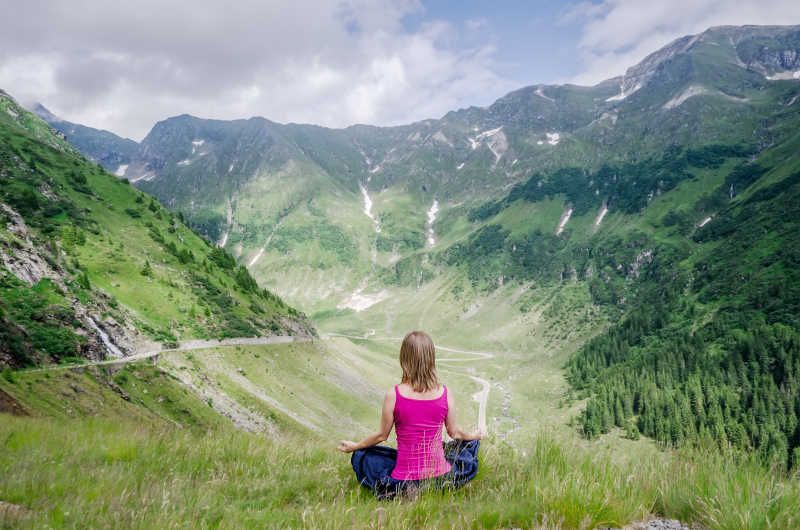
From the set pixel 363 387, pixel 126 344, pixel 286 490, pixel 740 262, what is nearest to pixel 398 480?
pixel 286 490

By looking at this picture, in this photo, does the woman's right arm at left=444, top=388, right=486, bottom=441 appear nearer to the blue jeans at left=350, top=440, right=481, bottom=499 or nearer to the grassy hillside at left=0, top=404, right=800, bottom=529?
the blue jeans at left=350, top=440, right=481, bottom=499

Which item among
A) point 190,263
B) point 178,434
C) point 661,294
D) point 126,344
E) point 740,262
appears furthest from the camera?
point 661,294

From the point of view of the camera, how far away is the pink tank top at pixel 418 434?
5.75 m

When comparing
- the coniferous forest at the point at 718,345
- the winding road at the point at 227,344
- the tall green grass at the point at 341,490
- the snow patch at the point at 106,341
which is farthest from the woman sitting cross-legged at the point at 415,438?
the coniferous forest at the point at 718,345

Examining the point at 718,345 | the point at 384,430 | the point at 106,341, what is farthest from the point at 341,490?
the point at 718,345

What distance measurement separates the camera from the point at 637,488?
484cm

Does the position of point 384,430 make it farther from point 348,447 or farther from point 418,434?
point 348,447

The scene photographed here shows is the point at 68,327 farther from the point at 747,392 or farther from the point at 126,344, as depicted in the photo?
the point at 747,392

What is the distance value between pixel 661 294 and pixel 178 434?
677ft

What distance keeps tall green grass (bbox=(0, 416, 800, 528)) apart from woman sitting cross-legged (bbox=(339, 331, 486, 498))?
A: 0.28 m

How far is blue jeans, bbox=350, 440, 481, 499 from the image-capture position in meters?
5.42

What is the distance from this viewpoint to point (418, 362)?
5.93 metres

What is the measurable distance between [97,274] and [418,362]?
222 ft

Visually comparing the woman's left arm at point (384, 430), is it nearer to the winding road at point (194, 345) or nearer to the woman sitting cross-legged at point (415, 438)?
the woman sitting cross-legged at point (415, 438)
